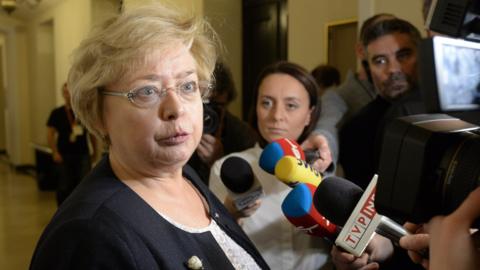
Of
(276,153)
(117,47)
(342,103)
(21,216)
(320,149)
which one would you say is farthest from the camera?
(21,216)

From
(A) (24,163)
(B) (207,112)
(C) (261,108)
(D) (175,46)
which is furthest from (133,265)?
(A) (24,163)

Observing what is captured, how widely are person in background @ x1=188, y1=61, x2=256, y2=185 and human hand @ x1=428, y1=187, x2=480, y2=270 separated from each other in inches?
54.0

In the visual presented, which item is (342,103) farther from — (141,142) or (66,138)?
(66,138)

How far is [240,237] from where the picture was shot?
1.19 meters

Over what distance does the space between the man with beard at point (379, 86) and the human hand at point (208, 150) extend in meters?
0.56

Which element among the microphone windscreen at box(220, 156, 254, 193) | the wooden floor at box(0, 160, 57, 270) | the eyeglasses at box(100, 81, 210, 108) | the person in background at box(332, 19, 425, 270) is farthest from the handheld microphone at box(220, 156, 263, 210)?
the wooden floor at box(0, 160, 57, 270)

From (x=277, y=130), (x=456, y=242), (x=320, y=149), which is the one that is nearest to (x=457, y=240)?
(x=456, y=242)

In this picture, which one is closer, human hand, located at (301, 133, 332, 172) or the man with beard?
human hand, located at (301, 133, 332, 172)

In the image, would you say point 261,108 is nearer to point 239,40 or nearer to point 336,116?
point 336,116

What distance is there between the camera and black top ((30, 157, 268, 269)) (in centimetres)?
83

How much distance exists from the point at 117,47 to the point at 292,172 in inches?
19.3

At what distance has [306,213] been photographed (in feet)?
3.74

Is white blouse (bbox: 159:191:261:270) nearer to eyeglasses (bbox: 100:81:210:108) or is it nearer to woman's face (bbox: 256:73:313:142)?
eyeglasses (bbox: 100:81:210:108)

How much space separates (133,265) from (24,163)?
30.5ft
